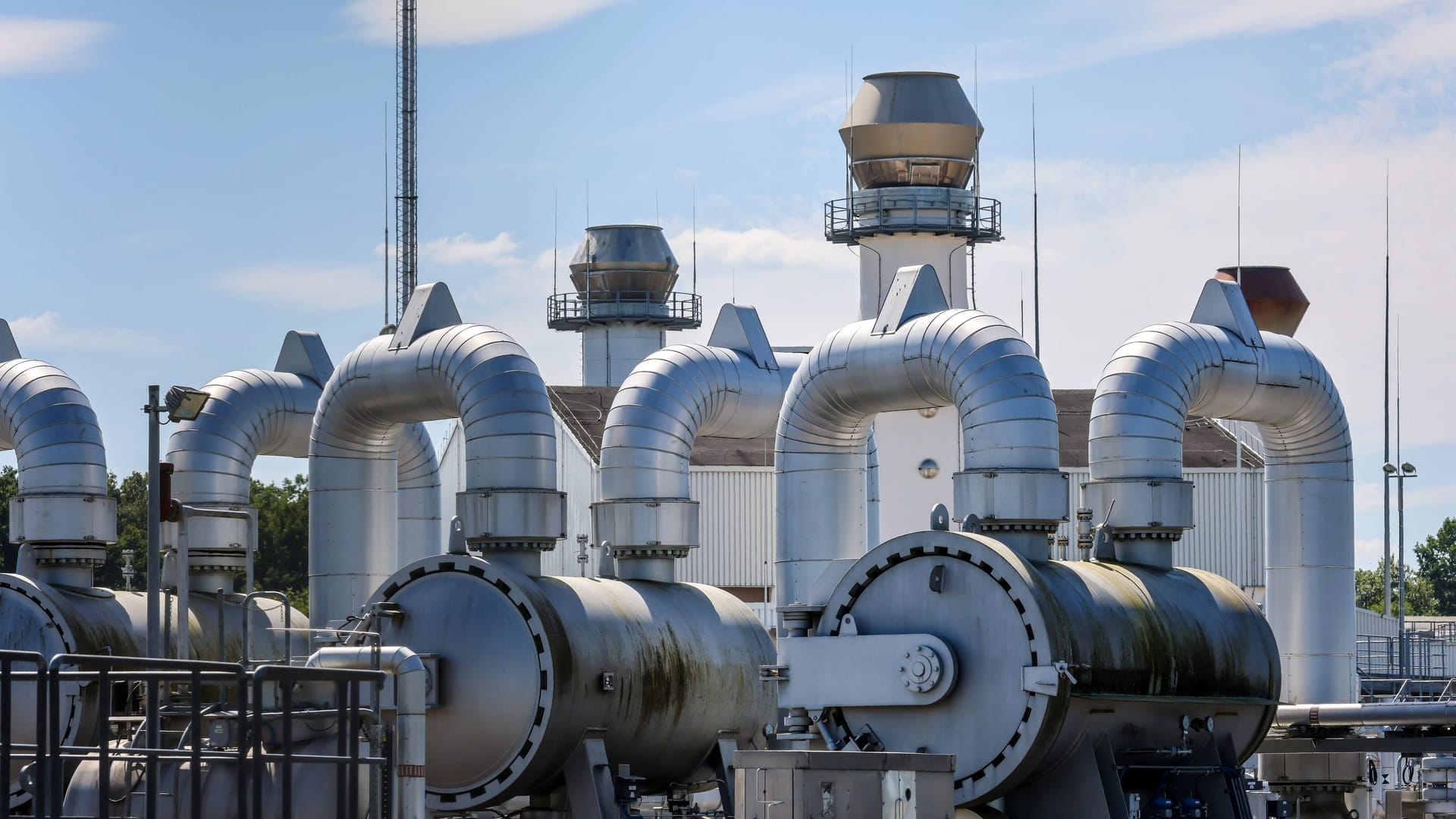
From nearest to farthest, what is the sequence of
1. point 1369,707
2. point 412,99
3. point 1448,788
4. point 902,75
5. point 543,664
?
point 543,664
point 1369,707
point 1448,788
point 902,75
point 412,99

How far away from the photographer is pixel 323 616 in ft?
93.7

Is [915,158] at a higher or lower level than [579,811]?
higher

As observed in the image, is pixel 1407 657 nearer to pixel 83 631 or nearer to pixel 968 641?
pixel 968 641

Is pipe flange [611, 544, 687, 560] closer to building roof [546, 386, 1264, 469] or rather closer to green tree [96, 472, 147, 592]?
building roof [546, 386, 1264, 469]

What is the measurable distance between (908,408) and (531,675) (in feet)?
18.4

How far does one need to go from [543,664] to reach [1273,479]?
10.8m

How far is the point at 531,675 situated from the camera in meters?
23.0

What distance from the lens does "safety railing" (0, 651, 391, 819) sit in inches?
538

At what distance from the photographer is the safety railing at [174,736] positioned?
44.8 feet

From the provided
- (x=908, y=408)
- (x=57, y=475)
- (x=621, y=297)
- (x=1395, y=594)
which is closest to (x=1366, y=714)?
(x=908, y=408)

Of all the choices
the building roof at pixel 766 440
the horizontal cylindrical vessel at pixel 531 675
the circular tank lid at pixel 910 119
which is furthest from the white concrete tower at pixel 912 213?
the horizontal cylindrical vessel at pixel 531 675

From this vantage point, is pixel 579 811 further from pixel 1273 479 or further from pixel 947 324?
pixel 1273 479

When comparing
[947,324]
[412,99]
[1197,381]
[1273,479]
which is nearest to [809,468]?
[947,324]

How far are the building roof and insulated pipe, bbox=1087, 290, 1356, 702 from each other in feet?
76.3
